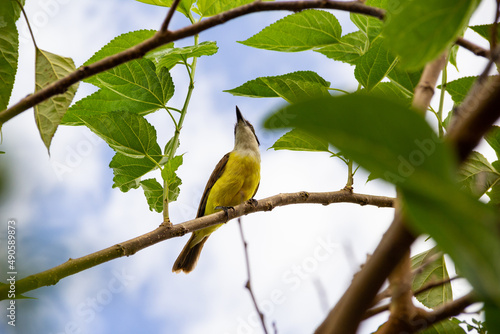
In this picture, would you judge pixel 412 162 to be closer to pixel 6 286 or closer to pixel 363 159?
pixel 363 159

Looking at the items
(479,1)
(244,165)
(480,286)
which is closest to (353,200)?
(479,1)

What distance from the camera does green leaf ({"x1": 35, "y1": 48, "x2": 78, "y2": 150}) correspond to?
3.48 ft

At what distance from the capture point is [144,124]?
203 centimetres

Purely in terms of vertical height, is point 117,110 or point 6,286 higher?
point 117,110

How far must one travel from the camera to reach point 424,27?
62cm

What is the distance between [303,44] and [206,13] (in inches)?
19.0

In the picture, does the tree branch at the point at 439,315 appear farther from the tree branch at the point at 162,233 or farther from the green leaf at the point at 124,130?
the green leaf at the point at 124,130

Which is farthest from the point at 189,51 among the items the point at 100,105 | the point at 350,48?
the point at 350,48

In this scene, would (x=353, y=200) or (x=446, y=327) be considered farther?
(x=353, y=200)

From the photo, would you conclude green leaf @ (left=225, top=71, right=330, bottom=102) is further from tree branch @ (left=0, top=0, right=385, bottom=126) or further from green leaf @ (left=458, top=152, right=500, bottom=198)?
tree branch @ (left=0, top=0, right=385, bottom=126)

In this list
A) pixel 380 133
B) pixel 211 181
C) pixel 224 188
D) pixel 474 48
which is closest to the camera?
pixel 380 133

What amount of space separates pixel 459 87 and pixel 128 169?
4.89 ft

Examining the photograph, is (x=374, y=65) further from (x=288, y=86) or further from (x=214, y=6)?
(x=214, y=6)

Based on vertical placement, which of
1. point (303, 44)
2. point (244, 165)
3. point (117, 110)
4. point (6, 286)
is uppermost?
point (244, 165)
